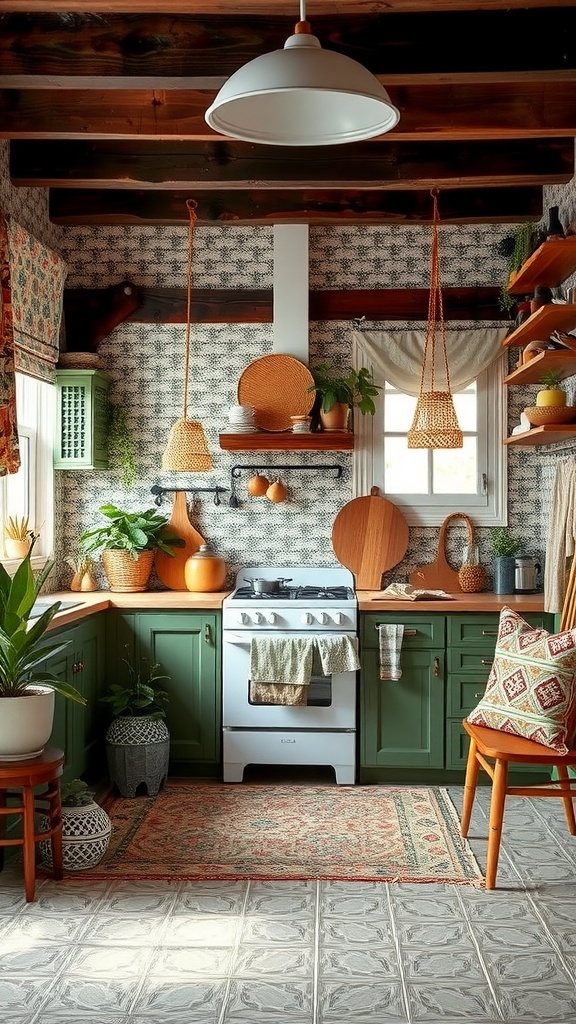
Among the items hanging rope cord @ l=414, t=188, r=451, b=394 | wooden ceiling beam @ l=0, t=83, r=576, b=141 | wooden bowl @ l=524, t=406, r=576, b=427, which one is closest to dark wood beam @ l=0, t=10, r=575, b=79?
wooden ceiling beam @ l=0, t=83, r=576, b=141

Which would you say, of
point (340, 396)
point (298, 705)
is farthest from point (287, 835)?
point (340, 396)

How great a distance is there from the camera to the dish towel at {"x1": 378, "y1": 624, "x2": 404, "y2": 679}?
15.9ft

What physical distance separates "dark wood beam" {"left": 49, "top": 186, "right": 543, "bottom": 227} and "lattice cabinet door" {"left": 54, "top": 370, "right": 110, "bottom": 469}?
35.1 inches

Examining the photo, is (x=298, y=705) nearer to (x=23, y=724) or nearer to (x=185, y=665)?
(x=185, y=665)

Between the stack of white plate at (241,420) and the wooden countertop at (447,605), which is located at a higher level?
the stack of white plate at (241,420)

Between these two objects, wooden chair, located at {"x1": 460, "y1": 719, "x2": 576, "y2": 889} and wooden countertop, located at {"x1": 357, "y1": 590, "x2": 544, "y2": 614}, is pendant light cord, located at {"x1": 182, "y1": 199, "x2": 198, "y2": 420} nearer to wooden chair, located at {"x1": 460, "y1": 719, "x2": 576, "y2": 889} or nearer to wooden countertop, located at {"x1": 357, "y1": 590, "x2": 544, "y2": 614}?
wooden countertop, located at {"x1": 357, "y1": 590, "x2": 544, "y2": 614}

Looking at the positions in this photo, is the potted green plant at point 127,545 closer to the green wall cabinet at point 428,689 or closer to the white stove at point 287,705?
the white stove at point 287,705

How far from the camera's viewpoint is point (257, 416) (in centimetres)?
551

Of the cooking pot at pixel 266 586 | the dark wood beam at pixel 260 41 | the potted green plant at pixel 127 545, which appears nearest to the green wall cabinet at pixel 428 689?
the cooking pot at pixel 266 586

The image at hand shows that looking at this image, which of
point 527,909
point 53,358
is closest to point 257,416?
point 53,358

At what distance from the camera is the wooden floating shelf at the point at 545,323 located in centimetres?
426

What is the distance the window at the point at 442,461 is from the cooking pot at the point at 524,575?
0.33 metres

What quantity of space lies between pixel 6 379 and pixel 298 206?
81.5 inches

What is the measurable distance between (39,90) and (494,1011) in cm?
386
